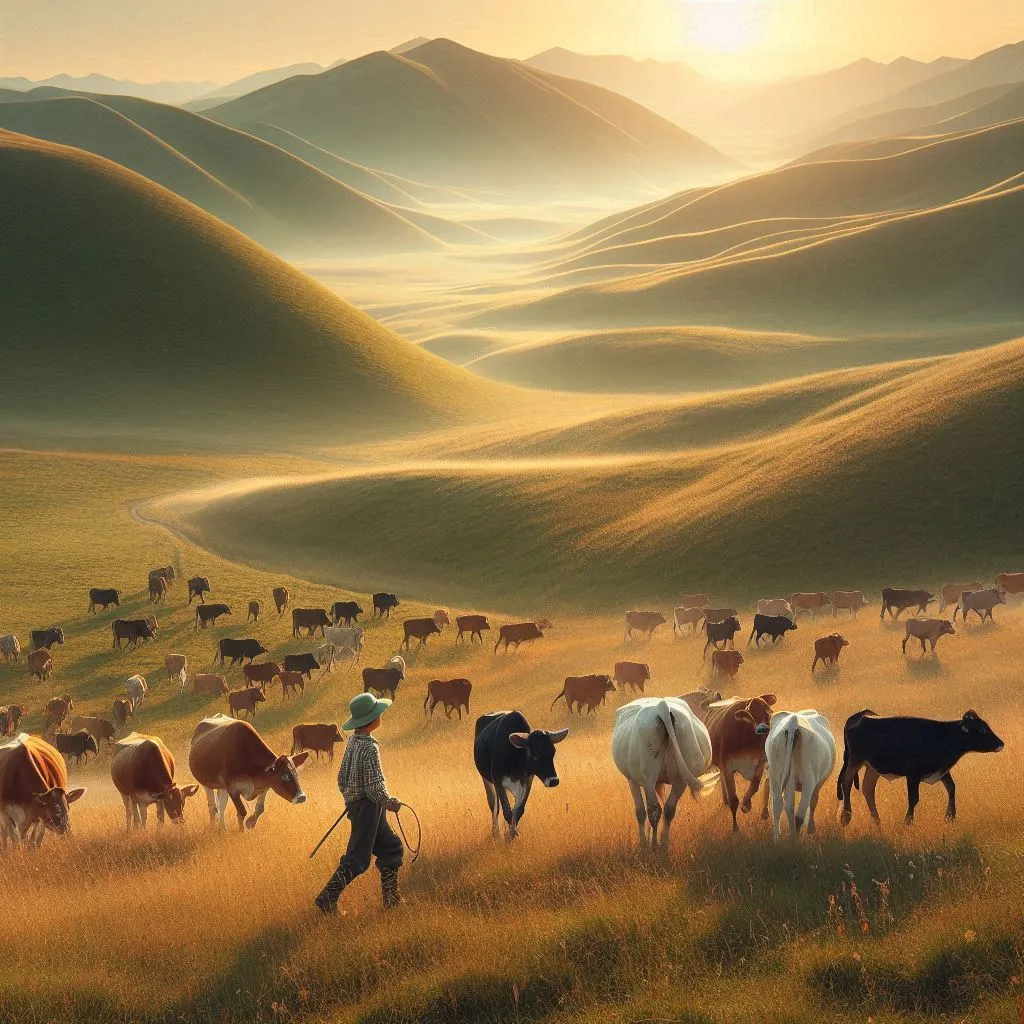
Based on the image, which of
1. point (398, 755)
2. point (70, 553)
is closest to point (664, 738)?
point (398, 755)

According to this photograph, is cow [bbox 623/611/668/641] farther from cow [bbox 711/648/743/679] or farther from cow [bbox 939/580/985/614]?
cow [bbox 939/580/985/614]

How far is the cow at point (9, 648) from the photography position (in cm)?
4078

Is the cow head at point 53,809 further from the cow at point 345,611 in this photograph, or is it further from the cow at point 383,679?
the cow at point 345,611

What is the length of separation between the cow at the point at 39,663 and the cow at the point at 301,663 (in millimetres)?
8418

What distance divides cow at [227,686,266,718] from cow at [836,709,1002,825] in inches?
940

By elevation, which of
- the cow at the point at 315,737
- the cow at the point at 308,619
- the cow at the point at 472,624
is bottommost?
the cow at the point at 315,737

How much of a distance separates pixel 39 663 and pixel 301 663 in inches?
358

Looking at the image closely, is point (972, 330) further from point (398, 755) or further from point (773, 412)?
point (398, 755)

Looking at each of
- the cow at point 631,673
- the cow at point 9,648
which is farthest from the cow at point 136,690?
the cow at point 631,673

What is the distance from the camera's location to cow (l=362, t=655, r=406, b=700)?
36.4 metres

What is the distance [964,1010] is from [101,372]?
12216 cm

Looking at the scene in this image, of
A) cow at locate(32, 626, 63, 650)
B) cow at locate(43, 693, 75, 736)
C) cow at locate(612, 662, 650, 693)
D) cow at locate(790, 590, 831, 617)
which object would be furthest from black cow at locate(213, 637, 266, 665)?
cow at locate(790, 590, 831, 617)

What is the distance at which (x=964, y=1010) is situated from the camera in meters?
10.3

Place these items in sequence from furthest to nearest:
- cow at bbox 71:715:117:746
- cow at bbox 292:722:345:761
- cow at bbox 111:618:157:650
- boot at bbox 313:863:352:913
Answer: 1. cow at bbox 111:618:157:650
2. cow at bbox 71:715:117:746
3. cow at bbox 292:722:345:761
4. boot at bbox 313:863:352:913
